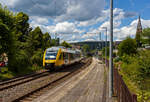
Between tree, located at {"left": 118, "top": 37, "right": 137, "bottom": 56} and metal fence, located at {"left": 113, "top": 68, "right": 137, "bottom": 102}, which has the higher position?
tree, located at {"left": 118, "top": 37, "right": 137, "bottom": 56}

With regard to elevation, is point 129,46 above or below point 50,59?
above

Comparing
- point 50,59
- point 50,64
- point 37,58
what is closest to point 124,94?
point 50,64

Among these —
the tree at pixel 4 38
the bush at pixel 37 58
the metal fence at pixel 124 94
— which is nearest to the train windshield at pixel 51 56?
the bush at pixel 37 58

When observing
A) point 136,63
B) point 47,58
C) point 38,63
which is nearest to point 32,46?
point 38,63

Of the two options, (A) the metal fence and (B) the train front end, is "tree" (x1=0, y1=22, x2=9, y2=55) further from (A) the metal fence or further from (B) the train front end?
(A) the metal fence

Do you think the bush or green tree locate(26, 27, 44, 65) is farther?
green tree locate(26, 27, 44, 65)

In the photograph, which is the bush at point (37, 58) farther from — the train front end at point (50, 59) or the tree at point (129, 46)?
the tree at point (129, 46)

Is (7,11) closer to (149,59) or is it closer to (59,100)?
(59,100)

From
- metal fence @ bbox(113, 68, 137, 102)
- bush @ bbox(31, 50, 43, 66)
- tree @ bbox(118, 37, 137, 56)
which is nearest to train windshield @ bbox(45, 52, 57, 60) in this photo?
bush @ bbox(31, 50, 43, 66)

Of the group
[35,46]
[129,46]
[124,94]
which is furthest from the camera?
[35,46]

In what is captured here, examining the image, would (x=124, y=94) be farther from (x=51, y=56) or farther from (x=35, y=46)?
(x=35, y=46)

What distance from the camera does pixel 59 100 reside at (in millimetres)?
7801

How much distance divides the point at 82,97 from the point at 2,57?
1196 centimetres

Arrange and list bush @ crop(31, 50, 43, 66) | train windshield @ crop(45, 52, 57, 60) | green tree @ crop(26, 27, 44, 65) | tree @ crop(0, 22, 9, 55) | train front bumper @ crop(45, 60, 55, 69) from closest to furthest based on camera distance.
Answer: tree @ crop(0, 22, 9, 55) < train front bumper @ crop(45, 60, 55, 69) < train windshield @ crop(45, 52, 57, 60) < bush @ crop(31, 50, 43, 66) < green tree @ crop(26, 27, 44, 65)
